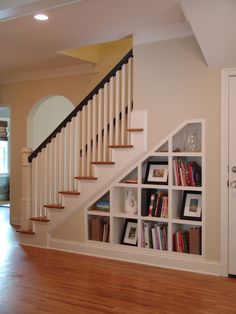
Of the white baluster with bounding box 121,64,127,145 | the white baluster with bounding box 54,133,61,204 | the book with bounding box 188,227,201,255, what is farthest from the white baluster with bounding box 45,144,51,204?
the book with bounding box 188,227,201,255

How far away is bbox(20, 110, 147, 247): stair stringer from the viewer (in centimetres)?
443

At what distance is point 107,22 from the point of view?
13.1ft

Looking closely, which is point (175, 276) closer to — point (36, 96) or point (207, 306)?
point (207, 306)

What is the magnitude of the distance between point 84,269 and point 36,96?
3535mm

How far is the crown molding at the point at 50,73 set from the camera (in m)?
6.07

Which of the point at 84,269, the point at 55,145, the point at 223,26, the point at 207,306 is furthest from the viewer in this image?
the point at 55,145

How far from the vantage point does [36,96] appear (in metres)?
6.68

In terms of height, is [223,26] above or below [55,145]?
above

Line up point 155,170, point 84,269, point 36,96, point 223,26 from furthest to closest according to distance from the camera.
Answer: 1. point 36,96
2. point 155,170
3. point 84,269
4. point 223,26

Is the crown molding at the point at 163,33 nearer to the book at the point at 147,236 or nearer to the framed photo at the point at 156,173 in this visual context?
the framed photo at the point at 156,173

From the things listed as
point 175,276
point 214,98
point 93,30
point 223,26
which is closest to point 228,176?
point 214,98

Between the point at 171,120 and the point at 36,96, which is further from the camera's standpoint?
the point at 36,96

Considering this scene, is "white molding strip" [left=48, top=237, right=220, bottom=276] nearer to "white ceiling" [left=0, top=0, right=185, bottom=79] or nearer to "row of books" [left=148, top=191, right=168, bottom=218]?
"row of books" [left=148, top=191, right=168, bottom=218]

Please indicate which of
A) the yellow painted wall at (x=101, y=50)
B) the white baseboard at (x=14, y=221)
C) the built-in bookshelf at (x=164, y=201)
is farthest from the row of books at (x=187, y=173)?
the white baseboard at (x=14, y=221)
